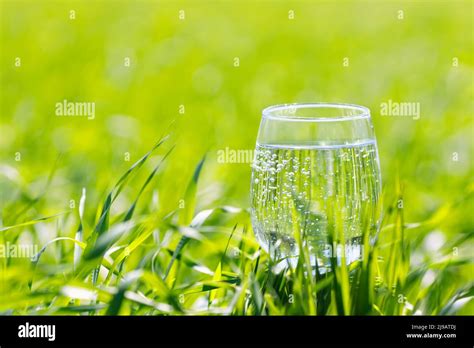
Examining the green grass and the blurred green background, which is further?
the blurred green background

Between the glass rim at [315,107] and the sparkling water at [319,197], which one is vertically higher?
the glass rim at [315,107]

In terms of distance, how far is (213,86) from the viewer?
3908mm

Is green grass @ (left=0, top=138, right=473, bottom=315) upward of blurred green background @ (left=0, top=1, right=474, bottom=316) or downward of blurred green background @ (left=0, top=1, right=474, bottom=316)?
downward

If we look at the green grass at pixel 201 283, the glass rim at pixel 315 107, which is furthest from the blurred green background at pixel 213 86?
the glass rim at pixel 315 107

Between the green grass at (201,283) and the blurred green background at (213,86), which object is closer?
the green grass at (201,283)

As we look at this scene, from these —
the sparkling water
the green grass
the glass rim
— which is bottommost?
the green grass

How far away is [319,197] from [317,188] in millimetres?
19

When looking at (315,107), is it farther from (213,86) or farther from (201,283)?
(213,86)

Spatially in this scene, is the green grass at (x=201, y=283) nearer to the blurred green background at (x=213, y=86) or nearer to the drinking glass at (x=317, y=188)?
the drinking glass at (x=317, y=188)

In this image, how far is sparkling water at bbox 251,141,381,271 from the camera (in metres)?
1.48

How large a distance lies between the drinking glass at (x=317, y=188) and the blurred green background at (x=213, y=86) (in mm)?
390

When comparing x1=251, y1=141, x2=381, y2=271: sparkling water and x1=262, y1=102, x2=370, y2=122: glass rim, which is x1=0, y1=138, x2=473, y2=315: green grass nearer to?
x1=251, y1=141, x2=381, y2=271: sparkling water

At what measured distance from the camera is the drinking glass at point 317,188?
148 centimetres

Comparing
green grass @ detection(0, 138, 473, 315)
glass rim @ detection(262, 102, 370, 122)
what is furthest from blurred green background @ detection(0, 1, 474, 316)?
glass rim @ detection(262, 102, 370, 122)
